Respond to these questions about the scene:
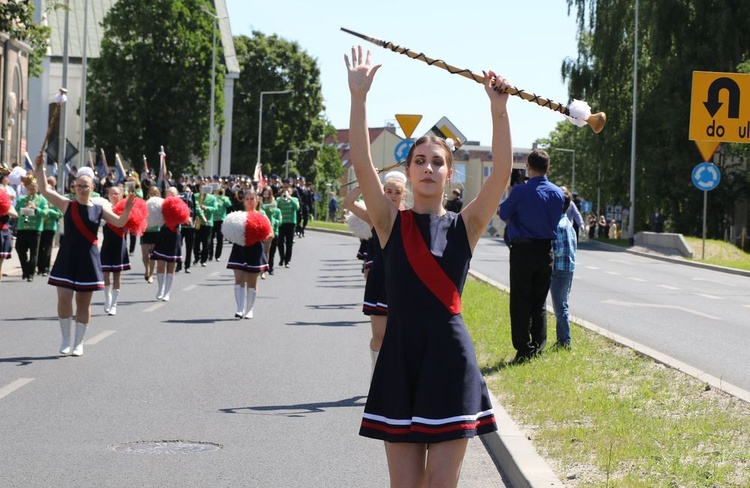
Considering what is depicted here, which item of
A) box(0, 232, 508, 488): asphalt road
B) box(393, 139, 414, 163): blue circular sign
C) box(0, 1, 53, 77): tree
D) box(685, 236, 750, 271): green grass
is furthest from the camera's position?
box(685, 236, 750, 271): green grass

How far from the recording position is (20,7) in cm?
2380

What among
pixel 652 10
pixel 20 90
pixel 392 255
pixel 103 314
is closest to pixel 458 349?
pixel 392 255

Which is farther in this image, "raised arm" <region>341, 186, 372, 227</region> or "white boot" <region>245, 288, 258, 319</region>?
"white boot" <region>245, 288, 258, 319</region>

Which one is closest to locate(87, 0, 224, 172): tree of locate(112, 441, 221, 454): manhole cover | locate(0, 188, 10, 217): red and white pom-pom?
locate(0, 188, 10, 217): red and white pom-pom

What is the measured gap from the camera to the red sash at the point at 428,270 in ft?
15.1

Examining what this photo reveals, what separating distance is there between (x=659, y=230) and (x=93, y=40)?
52.6 m

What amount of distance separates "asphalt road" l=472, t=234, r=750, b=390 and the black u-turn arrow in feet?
8.61

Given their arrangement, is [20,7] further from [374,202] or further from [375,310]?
[374,202]

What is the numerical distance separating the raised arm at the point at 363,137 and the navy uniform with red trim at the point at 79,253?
27.3ft

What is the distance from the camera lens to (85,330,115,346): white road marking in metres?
13.8

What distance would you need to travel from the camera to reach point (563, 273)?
12180mm

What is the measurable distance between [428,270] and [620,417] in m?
4.06

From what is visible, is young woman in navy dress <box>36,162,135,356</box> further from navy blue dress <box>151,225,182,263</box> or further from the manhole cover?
navy blue dress <box>151,225,182,263</box>

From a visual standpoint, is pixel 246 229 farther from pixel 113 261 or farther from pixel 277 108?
pixel 277 108
